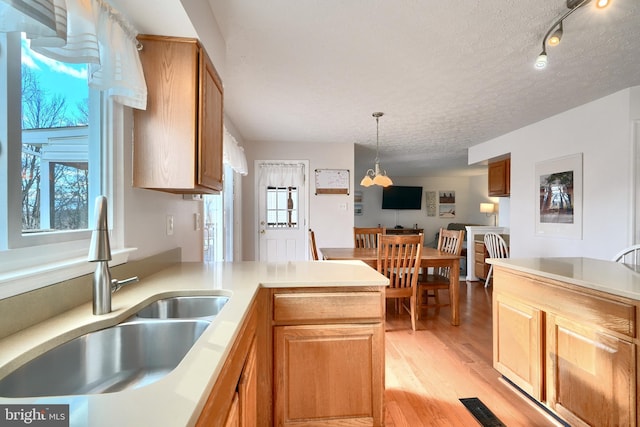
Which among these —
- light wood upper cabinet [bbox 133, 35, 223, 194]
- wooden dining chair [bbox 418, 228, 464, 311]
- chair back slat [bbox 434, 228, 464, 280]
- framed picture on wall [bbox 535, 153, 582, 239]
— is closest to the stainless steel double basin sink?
light wood upper cabinet [bbox 133, 35, 223, 194]

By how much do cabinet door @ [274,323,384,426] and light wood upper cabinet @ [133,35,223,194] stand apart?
0.91 meters

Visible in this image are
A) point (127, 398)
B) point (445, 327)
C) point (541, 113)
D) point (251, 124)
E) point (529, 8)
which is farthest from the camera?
point (251, 124)

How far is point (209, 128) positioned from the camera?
150 centimetres

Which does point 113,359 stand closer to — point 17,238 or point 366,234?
point 17,238

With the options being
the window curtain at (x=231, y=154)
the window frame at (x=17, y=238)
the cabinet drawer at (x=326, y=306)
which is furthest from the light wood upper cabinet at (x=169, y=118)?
the window curtain at (x=231, y=154)

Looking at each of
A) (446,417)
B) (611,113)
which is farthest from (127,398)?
(611,113)

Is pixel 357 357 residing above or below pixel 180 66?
below

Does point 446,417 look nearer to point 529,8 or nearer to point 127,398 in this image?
point 127,398

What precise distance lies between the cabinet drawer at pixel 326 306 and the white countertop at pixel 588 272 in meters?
0.98

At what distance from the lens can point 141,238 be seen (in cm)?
141

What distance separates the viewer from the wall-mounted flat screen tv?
26.8ft

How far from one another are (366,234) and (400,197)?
4617 mm

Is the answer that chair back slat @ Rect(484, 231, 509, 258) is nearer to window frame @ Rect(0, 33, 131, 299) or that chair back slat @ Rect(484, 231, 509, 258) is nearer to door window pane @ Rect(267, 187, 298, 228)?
door window pane @ Rect(267, 187, 298, 228)

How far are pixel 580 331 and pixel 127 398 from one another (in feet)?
6.14
